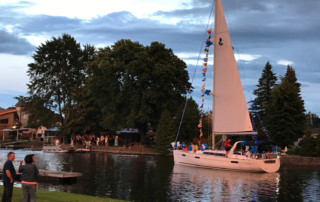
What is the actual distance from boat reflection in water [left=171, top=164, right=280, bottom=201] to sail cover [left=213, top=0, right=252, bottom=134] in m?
5.23

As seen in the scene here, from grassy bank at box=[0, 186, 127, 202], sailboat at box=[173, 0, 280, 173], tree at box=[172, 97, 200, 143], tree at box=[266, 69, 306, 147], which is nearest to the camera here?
grassy bank at box=[0, 186, 127, 202]

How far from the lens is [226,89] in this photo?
142ft

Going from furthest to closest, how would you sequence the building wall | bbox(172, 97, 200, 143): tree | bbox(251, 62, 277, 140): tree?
→ the building wall < bbox(251, 62, 277, 140): tree < bbox(172, 97, 200, 143): tree

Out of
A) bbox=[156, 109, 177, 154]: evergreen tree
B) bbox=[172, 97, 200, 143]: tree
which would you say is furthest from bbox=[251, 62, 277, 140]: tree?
bbox=[156, 109, 177, 154]: evergreen tree

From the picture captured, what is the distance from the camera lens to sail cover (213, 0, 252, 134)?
42.9 metres

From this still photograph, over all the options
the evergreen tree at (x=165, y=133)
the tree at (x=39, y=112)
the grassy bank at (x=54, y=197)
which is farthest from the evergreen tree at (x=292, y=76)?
the grassy bank at (x=54, y=197)

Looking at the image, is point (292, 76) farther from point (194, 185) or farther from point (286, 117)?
point (194, 185)

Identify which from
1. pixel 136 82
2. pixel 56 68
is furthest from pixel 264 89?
pixel 56 68

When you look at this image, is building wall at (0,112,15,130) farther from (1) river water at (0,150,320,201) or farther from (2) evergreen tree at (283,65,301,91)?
(1) river water at (0,150,320,201)

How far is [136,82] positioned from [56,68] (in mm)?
28296

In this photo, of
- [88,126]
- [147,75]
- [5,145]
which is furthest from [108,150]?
[5,145]

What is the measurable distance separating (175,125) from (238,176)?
1246 inches

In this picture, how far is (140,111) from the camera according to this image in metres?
66.4

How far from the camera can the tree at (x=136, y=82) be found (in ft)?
219
